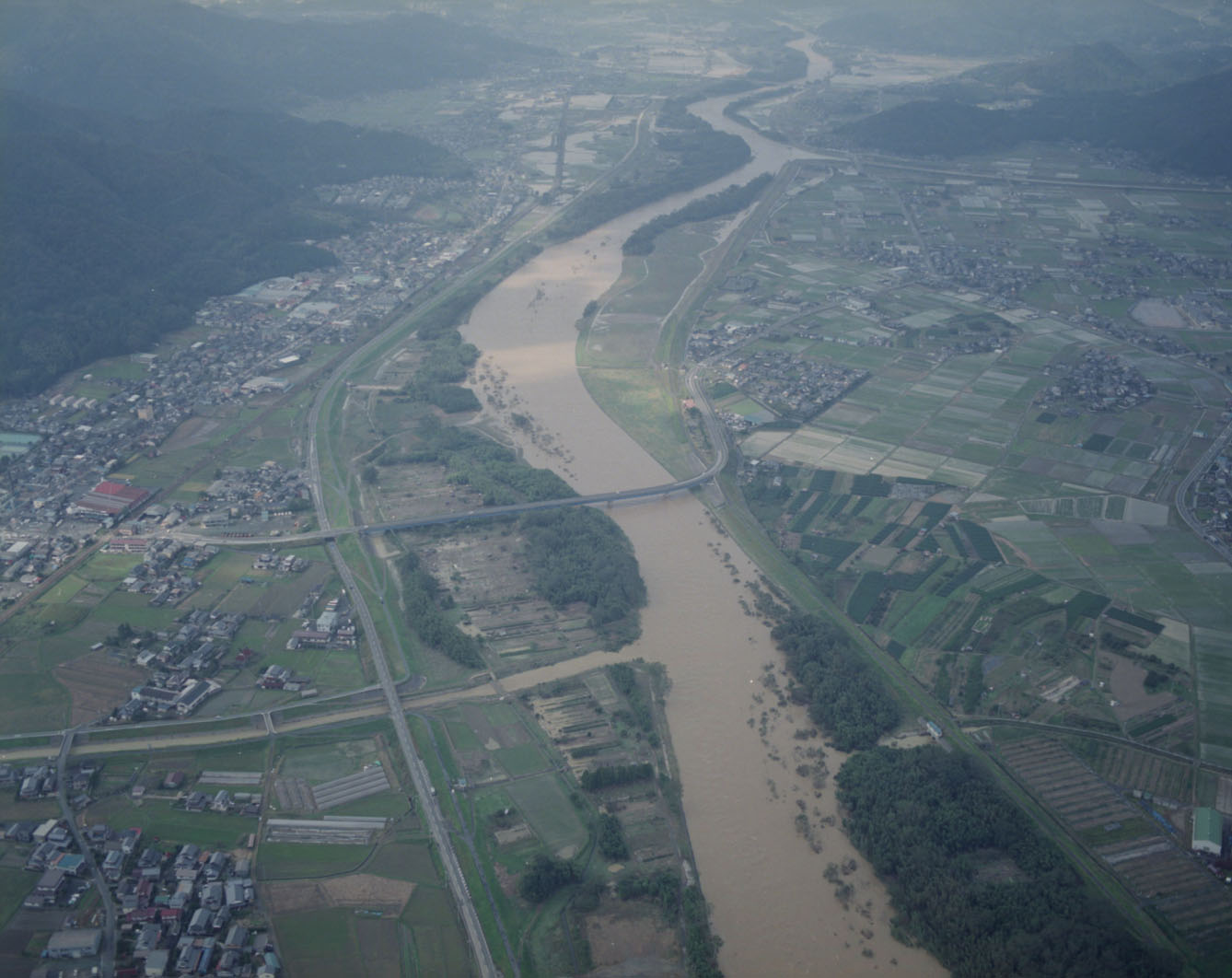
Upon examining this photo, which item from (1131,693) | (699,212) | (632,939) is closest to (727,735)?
(632,939)

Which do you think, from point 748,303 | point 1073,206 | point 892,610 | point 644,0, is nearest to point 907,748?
point 892,610

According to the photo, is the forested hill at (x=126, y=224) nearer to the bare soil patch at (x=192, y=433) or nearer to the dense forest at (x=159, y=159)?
the dense forest at (x=159, y=159)

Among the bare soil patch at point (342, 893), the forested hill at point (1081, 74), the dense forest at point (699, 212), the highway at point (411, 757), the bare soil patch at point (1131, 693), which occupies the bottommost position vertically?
the bare soil patch at point (342, 893)

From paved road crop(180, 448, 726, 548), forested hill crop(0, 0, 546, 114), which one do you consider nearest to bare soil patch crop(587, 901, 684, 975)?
paved road crop(180, 448, 726, 548)

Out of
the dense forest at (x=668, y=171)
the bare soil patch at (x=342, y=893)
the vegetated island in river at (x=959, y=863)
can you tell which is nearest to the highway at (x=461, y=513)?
the vegetated island in river at (x=959, y=863)

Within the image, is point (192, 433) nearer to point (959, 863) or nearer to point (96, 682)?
point (96, 682)

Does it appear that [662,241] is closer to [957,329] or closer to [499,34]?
[957,329]
